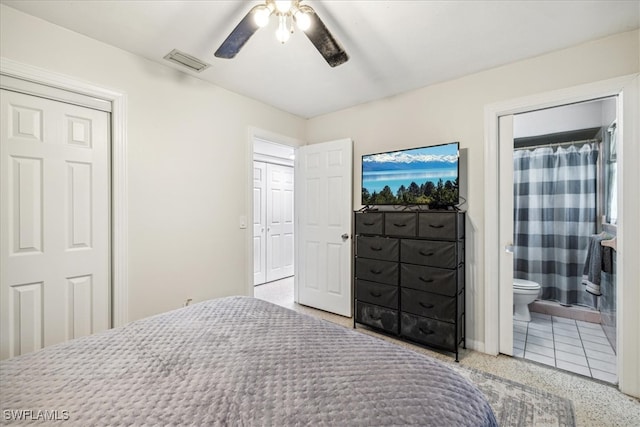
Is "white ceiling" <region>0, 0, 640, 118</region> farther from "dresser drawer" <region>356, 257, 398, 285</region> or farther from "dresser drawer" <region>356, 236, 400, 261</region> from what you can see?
"dresser drawer" <region>356, 257, 398, 285</region>

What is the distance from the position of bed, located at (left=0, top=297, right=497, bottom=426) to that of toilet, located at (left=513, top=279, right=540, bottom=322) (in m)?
2.65

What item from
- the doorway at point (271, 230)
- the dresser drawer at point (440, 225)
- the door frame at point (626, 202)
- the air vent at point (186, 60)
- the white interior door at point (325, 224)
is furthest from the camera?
the doorway at point (271, 230)

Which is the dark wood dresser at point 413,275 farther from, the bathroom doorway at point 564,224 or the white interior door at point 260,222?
the white interior door at point 260,222

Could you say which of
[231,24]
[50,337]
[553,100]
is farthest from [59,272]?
[553,100]

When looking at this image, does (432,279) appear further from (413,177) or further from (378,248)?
(413,177)

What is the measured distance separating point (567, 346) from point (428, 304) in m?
1.42

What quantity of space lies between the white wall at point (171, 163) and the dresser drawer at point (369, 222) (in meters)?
1.22

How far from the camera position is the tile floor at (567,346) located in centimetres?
227

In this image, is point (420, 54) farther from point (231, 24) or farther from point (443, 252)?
point (443, 252)

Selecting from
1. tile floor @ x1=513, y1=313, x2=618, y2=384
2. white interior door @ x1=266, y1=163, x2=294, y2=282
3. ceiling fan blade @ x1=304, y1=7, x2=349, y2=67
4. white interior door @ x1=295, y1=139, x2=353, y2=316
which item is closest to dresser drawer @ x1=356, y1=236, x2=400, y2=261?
white interior door @ x1=295, y1=139, x2=353, y2=316

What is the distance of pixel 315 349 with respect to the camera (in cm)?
119

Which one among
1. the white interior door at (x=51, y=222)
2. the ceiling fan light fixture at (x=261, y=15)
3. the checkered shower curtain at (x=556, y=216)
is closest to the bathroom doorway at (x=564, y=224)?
the checkered shower curtain at (x=556, y=216)

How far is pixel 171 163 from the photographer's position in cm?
247

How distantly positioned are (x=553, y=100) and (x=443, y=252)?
1.42 m
